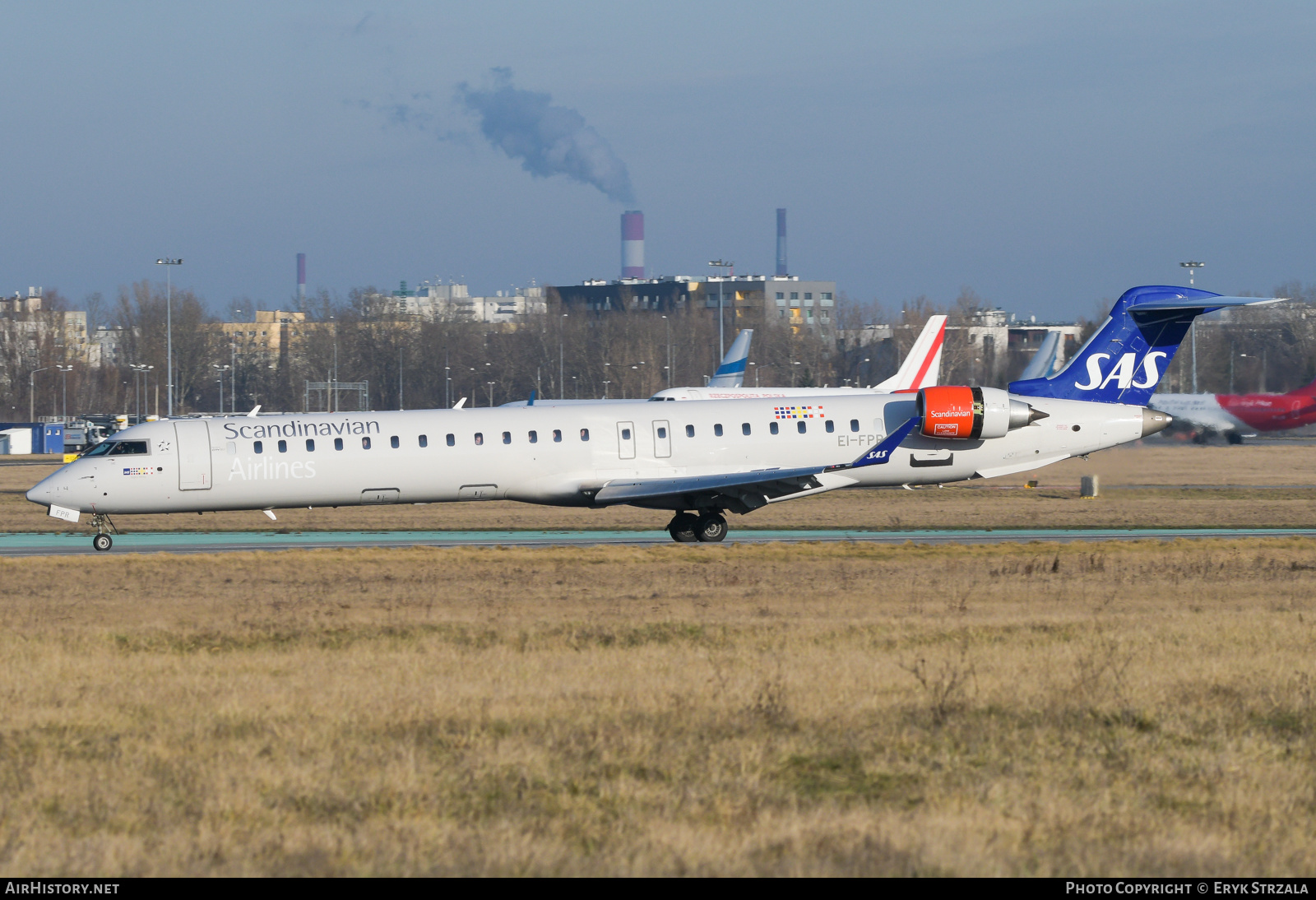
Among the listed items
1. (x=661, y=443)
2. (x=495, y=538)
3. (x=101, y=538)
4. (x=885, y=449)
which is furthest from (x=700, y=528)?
(x=101, y=538)

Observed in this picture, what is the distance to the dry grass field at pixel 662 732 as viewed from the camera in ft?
25.5

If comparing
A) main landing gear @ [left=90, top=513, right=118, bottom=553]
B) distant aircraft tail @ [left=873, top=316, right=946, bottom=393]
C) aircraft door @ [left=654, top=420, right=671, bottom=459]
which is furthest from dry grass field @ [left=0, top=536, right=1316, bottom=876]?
distant aircraft tail @ [left=873, top=316, right=946, bottom=393]

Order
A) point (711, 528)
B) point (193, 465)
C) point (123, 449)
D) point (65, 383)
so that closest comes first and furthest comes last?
point (193, 465), point (123, 449), point (711, 528), point (65, 383)

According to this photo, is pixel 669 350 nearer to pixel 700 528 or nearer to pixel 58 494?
pixel 700 528

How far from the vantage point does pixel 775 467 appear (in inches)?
1112

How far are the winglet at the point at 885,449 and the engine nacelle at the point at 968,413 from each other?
0.24m

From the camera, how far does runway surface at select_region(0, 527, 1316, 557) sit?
29281mm

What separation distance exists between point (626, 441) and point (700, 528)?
103 inches

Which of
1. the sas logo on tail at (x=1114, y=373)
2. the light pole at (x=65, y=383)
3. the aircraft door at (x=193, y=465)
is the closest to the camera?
the aircraft door at (x=193, y=465)

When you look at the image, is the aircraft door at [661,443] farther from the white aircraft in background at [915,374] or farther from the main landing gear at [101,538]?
the white aircraft in background at [915,374]

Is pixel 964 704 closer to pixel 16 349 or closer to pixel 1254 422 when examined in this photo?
pixel 1254 422

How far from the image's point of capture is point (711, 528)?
1136 inches

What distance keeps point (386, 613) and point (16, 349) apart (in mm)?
133160

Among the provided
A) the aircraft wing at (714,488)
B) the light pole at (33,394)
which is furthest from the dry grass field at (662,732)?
the light pole at (33,394)
